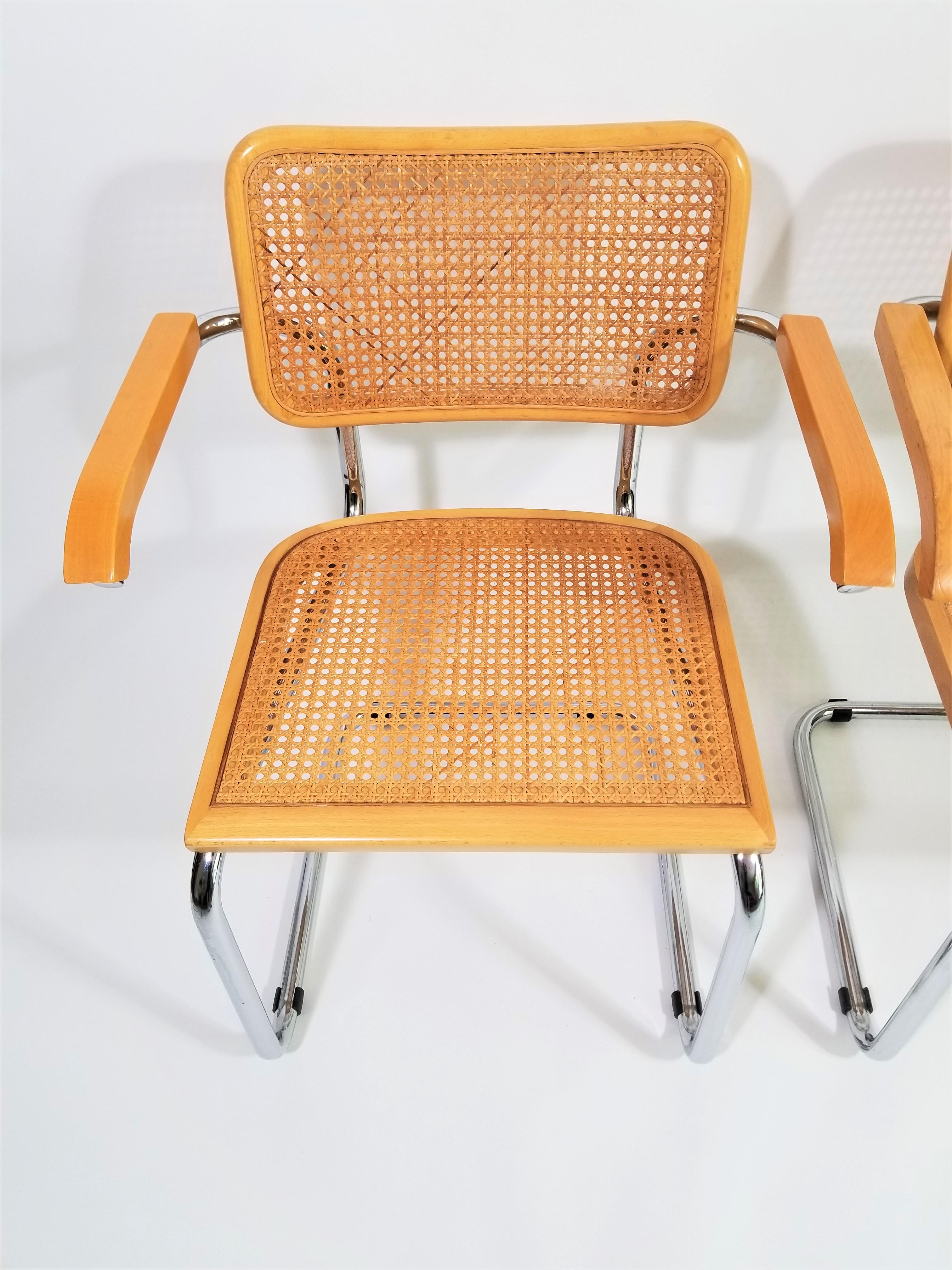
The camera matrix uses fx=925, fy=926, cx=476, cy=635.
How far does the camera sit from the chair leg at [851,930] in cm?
88

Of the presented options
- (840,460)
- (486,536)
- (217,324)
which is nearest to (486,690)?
(486,536)

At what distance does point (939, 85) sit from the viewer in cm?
105

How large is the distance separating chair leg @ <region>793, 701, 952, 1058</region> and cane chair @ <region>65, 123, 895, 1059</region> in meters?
0.17

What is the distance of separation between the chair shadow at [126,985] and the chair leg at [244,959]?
56mm

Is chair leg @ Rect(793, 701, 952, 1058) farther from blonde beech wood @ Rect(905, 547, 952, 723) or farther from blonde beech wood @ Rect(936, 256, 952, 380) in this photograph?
blonde beech wood @ Rect(936, 256, 952, 380)

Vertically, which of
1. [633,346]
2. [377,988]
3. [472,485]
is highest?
[633,346]

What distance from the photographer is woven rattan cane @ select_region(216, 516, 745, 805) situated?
0.76 metres

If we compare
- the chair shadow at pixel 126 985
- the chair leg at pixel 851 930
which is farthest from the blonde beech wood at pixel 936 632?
the chair shadow at pixel 126 985

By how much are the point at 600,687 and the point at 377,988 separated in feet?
1.58

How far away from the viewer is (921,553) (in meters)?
0.74

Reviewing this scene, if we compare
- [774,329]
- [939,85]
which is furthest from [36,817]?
[939,85]

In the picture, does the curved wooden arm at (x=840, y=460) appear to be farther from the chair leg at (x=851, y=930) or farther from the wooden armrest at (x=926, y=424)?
the chair leg at (x=851, y=930)

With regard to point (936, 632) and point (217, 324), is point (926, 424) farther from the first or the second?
point (217, 324)

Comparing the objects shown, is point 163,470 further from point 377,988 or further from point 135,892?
point 377,988
